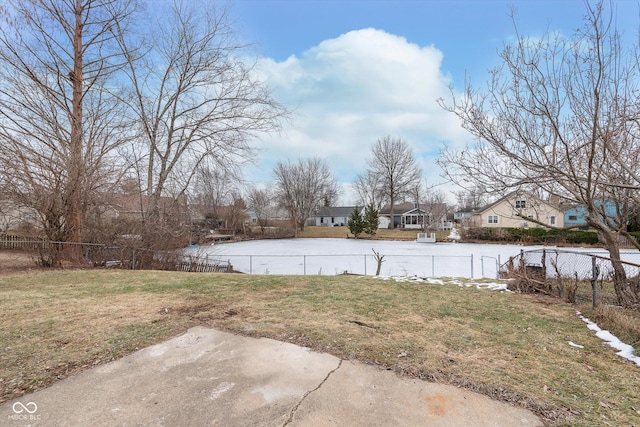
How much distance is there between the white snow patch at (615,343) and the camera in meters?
3.09

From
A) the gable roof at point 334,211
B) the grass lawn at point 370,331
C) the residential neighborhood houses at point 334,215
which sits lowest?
the grass lawn at point 370,331

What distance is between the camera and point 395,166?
141 feet

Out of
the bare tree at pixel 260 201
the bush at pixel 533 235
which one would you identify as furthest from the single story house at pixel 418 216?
the bare tree at pixel 260 201

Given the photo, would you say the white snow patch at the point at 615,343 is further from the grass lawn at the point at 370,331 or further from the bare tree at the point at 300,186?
the bare tree at the point at 300,186

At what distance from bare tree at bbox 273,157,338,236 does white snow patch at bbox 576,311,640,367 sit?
36.8 meters

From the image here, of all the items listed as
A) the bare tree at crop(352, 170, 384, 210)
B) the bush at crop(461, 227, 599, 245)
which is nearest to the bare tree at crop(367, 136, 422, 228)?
the bare tree at crop(352, 170, 384, 210)

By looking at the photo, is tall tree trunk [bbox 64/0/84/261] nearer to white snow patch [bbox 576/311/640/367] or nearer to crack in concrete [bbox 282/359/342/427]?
crack in concrete [bbox 282/359/342/427]

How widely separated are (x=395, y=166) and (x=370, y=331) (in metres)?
41.2

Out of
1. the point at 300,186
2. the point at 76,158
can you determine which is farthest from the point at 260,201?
the point at 76,158

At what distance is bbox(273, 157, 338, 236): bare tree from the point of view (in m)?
42.4

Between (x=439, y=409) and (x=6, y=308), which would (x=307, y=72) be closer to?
(x=6, y=308)

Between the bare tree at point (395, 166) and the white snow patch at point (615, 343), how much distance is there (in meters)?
38.4

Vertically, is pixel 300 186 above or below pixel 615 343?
above

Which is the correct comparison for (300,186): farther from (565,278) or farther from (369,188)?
(565,278)
